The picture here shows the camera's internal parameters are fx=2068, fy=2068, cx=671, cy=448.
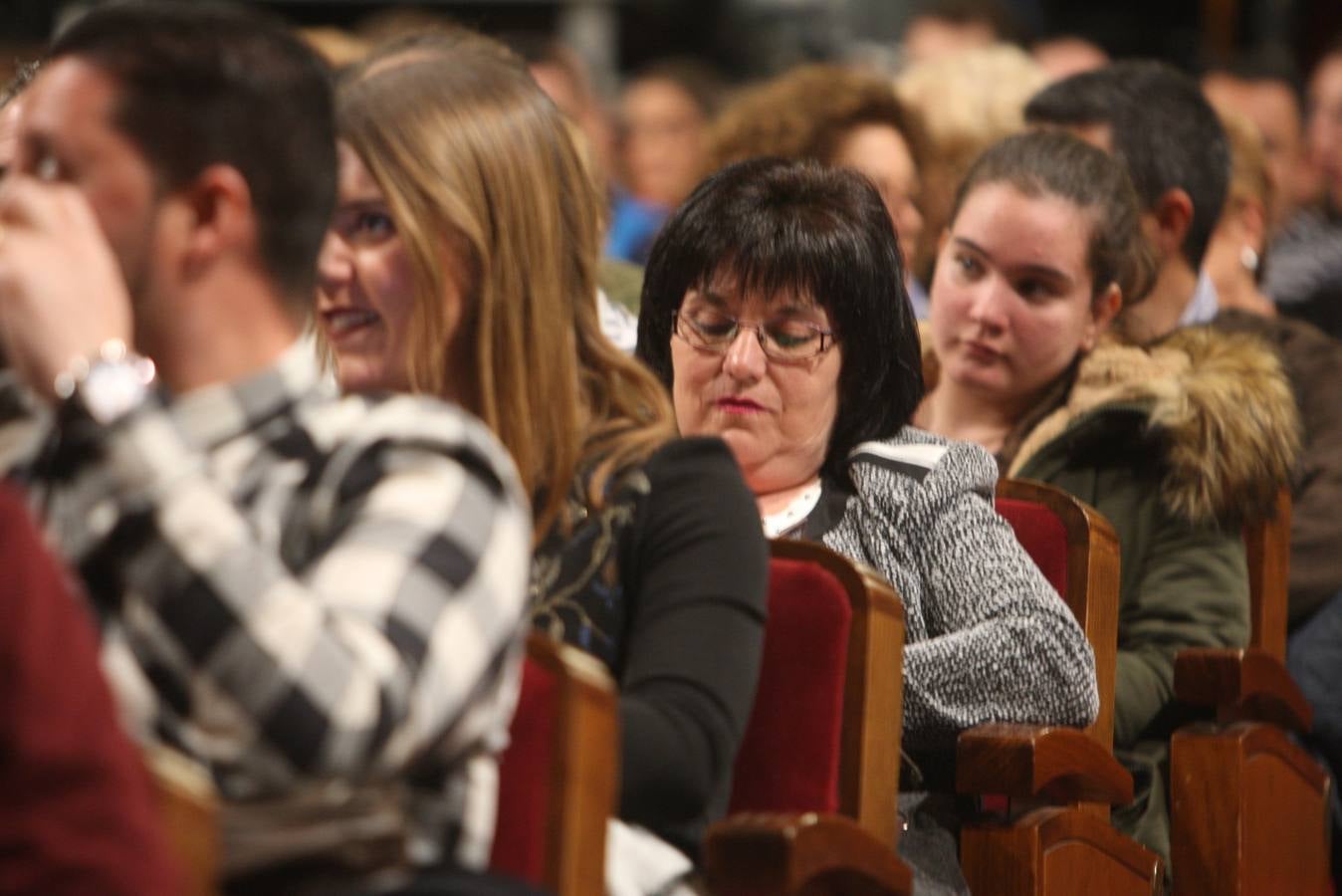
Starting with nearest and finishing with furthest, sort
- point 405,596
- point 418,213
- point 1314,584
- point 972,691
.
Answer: point 405,596 → point 418,213 → point 972,691 → point 1314,584

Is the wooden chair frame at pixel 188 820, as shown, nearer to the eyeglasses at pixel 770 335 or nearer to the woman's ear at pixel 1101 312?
the eyeglasses at pixel 770 335

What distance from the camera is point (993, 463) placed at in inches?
93.4

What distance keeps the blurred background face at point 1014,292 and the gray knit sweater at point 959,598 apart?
1.87 ft

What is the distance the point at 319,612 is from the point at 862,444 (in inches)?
45.9

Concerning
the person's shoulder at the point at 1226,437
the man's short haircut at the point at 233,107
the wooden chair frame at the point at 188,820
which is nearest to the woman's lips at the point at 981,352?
the person's shoulder at the point at 1226,437

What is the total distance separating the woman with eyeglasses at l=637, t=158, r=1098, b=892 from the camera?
2.23m

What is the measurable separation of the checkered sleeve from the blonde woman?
33 cm

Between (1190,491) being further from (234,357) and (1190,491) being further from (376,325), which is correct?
(234,357)

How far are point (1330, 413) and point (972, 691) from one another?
1228mm

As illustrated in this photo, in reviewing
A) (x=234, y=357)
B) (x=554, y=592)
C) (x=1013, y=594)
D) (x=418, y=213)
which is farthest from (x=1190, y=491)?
(x=234, y=357)

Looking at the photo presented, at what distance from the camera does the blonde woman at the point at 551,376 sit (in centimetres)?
170

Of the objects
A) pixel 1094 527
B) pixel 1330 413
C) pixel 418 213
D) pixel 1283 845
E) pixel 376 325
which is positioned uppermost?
pixel 418 213

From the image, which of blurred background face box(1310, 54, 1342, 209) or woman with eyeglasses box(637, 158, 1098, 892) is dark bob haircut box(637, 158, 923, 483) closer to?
woman with eyeglasses box(637, 158, 1098, 892)

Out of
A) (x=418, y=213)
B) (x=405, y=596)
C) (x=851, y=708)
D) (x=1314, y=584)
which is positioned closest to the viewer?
(x=405, y=596)
